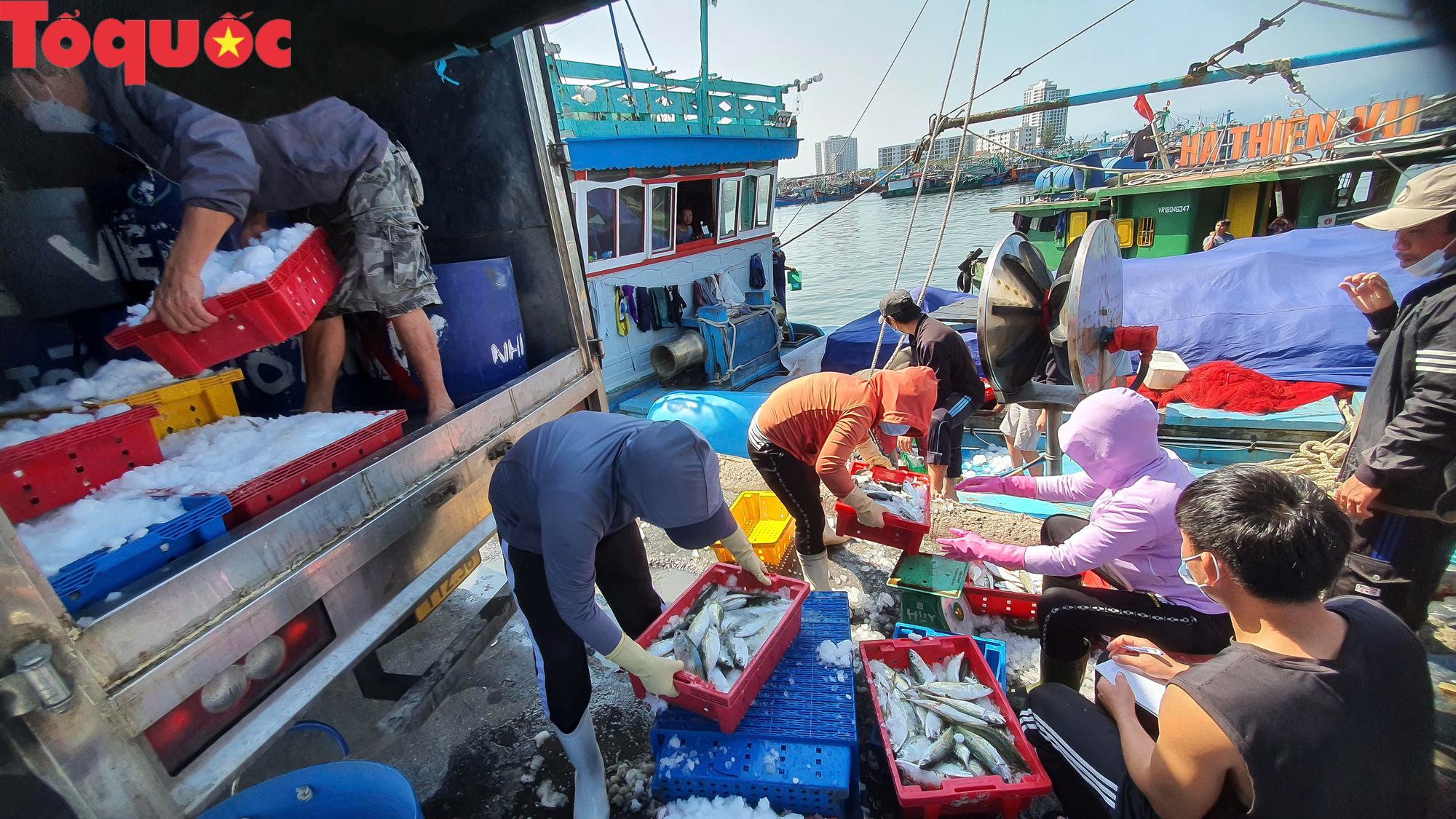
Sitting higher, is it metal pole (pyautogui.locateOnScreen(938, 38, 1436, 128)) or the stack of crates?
metal pole (pyautogui.locateOnScreen(938, 38, 1436, 128))

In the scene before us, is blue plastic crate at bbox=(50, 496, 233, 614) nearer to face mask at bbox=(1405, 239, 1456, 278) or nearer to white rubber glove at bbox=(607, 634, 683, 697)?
white rubber glove at bbox=(607, 634, 683, 697)

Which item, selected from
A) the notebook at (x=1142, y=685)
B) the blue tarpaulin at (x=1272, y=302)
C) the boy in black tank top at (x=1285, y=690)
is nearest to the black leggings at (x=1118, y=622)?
the notebook at (x=1142, y=685)

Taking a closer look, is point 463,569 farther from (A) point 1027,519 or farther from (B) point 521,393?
(A) point 1027,519

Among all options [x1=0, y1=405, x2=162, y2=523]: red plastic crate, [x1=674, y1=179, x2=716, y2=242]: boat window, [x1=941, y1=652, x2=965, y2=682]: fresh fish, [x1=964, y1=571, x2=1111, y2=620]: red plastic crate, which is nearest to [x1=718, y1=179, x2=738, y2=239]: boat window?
[x1=674, y1=179, x2=716, y2=242]: boat window

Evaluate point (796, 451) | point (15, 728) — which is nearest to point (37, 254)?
point (15, 728)

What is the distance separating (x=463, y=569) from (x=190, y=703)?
1.01m

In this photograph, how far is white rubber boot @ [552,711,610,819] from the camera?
2303mm

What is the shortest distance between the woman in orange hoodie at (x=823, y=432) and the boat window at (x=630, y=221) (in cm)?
606

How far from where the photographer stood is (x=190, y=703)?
1.42 meters

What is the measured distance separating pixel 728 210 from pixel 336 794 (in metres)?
10.1

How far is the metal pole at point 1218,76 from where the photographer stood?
22.1 ft

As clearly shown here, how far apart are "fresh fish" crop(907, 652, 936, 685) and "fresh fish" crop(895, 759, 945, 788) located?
0.41 meters

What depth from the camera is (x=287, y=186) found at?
Answer: 243cm

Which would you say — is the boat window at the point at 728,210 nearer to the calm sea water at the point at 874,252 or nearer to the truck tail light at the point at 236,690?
the calm sea water at the point at 874,252
